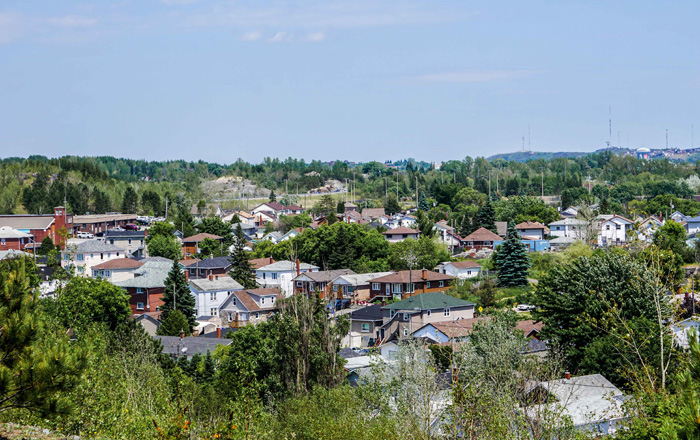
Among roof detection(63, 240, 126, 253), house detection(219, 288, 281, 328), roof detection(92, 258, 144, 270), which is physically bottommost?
house detection(219, 288, 281, 328)

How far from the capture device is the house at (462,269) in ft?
167

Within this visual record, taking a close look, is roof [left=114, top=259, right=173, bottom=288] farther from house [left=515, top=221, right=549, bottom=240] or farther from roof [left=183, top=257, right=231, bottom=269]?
house [left=515, top=221, right=549, bottom=240]

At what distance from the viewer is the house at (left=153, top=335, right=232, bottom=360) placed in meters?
30.6

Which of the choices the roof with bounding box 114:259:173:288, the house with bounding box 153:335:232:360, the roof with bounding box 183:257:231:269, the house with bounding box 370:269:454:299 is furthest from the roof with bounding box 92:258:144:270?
the house with bounding box 153:335:232:360

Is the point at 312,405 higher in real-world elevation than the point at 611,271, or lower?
lower

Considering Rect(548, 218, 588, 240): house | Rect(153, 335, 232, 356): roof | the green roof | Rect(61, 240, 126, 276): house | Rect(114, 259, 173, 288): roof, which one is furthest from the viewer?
Rect(548, 218, 588, 240): house

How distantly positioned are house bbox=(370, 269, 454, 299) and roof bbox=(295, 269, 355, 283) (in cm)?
364

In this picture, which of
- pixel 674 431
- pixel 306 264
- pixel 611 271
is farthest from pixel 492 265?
pixel 674 431

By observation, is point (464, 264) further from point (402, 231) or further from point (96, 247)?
point (96, 247)

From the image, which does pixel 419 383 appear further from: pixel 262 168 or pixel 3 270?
pixel 262 168

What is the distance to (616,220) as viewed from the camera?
221 feet

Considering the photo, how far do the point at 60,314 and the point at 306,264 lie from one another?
34195 mm

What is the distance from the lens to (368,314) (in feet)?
127

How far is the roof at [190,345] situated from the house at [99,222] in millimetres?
50749
